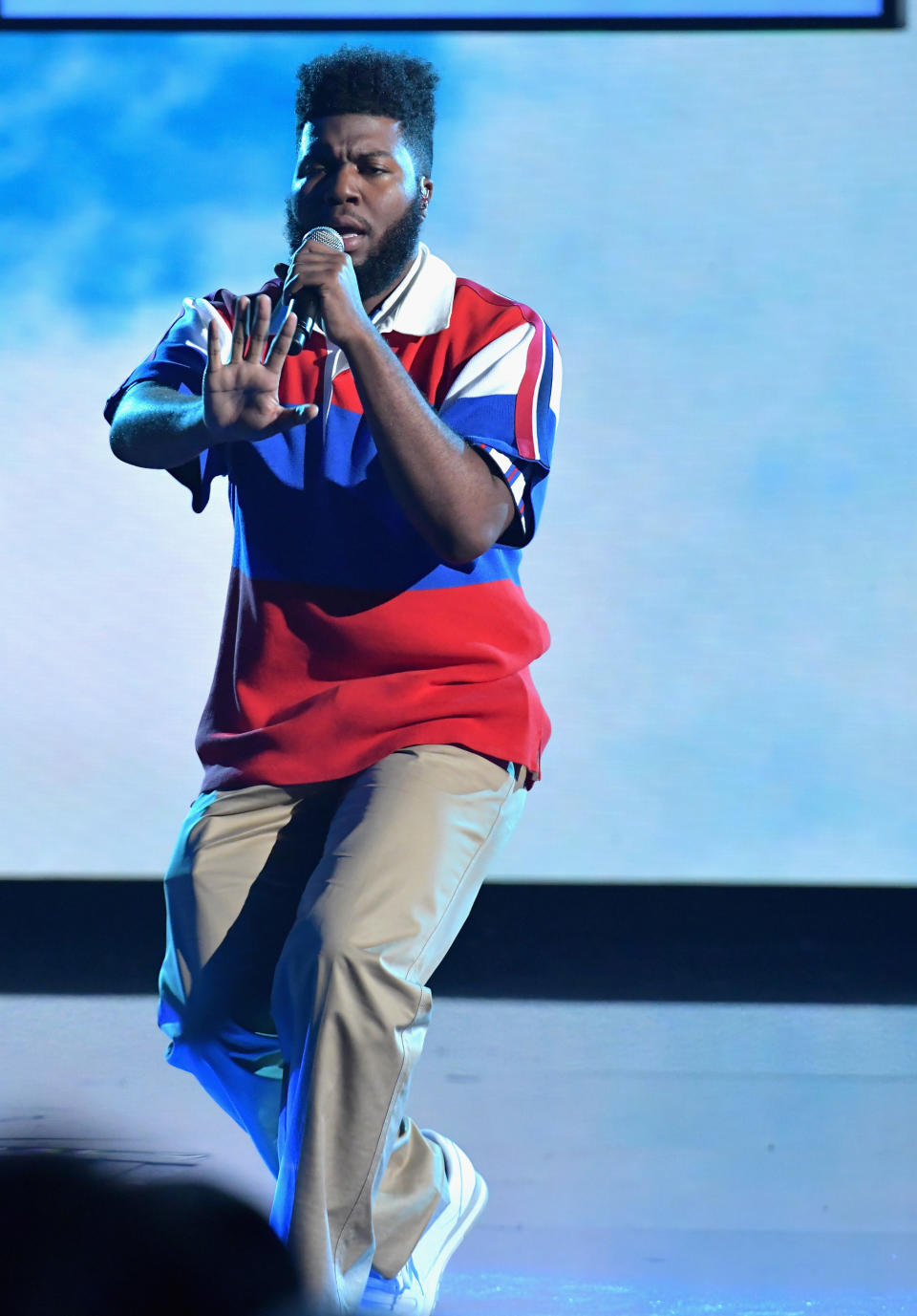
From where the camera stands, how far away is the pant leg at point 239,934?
1.51 metres

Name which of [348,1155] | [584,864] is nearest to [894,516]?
[584,864]

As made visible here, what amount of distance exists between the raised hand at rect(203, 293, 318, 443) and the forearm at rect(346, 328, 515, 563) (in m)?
0.07

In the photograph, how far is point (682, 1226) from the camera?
1.82 meters

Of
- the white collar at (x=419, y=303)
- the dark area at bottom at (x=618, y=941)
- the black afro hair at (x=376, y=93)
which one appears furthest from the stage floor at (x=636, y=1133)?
the black afro hair at (x=376, y=93)

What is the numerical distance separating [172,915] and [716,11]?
205 centimetres

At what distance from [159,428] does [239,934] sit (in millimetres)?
580

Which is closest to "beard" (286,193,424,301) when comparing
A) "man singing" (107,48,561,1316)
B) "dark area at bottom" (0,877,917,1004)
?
"man singing" (107,48,561,1316)

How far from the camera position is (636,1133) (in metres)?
2.15

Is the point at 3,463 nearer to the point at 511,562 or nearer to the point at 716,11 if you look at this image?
the point at 511,562

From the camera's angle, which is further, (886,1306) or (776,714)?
(776,714)

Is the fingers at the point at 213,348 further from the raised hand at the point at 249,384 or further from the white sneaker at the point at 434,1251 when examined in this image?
the white sneaker at the point at 434,1251

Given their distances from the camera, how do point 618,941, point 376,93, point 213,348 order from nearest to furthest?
point 213,348 < point 376,93 < point 618,941

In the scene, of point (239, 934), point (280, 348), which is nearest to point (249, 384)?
point (280, 348)

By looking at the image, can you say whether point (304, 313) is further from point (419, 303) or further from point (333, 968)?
point (333, 968)
